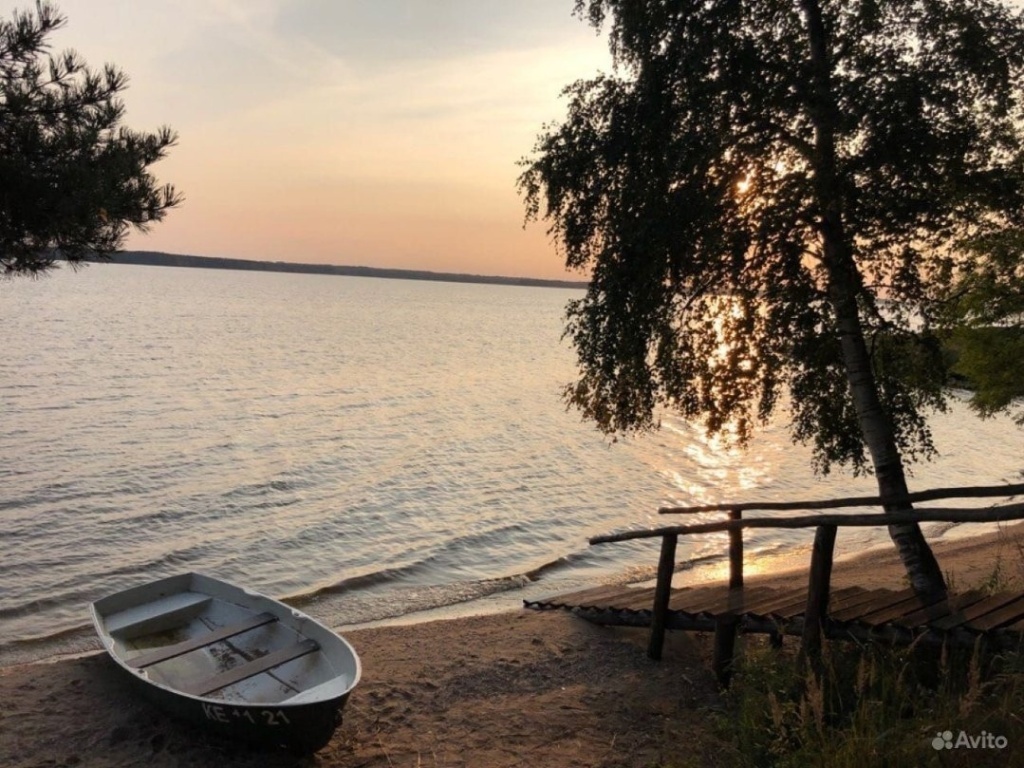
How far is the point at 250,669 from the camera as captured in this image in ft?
24.0

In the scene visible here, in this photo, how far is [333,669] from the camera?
742cm

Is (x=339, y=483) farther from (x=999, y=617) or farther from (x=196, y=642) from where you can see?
(x=999, y=617)

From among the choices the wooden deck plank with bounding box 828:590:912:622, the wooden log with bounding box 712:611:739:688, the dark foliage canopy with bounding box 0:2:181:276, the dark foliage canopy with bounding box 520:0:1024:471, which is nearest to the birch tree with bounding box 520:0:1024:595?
the dark foliage canopy with bounding box 520:0:1024:471

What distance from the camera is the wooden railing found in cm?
525

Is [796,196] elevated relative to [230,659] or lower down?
elevated

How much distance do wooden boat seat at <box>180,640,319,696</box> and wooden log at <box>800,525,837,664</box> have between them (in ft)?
15.8

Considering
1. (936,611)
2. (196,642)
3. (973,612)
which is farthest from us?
(196,642)

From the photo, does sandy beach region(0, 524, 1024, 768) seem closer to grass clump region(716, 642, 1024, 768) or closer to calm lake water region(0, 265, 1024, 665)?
grass clump region(716, 642, 1024, 768)

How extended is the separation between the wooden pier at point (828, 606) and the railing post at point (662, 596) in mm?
11

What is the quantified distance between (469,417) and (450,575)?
1796cm

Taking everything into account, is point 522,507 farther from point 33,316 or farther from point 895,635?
point 33,316

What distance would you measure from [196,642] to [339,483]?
12.7 m

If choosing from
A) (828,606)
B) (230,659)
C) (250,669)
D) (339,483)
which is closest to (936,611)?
(828,606)

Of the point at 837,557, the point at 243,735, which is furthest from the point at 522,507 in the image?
the point at 243,735
